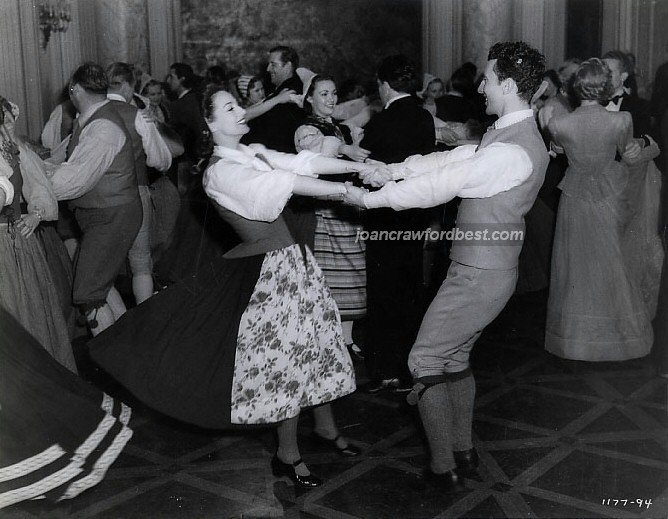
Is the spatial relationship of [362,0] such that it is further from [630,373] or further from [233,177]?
[233,177]

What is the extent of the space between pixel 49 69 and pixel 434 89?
304 cm

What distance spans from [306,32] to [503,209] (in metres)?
5.89

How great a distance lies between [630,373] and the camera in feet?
13.4

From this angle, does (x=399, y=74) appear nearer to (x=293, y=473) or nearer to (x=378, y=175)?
(x=378, y=175)

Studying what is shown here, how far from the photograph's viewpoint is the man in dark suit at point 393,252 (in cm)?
386

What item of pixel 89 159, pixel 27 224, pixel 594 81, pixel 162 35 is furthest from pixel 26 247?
pixel 162 35

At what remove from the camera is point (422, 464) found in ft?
10.2

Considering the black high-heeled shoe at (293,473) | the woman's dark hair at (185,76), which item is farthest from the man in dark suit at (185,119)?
the black high-heeled shoe at (293,473)

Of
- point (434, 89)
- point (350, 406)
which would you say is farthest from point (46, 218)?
point (434, 89)

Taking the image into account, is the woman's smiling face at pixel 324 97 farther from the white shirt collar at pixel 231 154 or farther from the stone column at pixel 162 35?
the stone column at pixel 162 35

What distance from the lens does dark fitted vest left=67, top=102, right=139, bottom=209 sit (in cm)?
404

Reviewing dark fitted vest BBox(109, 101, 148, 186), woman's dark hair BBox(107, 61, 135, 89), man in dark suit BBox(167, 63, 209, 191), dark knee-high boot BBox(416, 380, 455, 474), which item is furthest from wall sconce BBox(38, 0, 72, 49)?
dark knee-high boot BBox(416, 380, 455, 474)

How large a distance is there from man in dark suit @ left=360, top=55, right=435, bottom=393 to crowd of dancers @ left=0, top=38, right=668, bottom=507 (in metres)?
0.01

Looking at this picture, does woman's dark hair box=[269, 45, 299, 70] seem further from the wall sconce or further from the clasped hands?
the wall sconce
